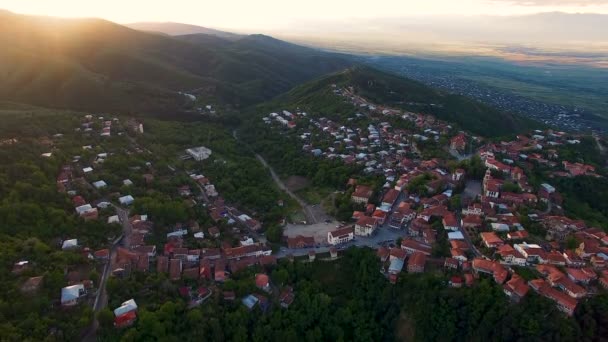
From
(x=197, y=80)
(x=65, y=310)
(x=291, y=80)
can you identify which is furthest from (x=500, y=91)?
(x=65, y=310)

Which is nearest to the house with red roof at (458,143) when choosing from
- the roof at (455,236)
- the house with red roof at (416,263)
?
the roof at (455,236)

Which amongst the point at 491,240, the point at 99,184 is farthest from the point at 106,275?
the point at 491,240

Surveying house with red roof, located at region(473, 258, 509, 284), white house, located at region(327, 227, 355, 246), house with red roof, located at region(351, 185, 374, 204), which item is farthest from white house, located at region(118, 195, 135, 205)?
house with red roof, located at region(473, 258, 509, 284)

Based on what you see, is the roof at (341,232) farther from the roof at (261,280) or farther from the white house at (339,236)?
the roof at (261,280)

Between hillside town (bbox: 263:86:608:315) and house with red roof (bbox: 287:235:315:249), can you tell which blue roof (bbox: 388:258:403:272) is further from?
house with red roof (bbox: 287:235:315:249)

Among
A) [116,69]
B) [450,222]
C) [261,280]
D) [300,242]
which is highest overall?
[116,69]

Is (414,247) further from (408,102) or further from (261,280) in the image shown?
(408,102)

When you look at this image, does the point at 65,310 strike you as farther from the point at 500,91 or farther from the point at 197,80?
the point at 500,91
